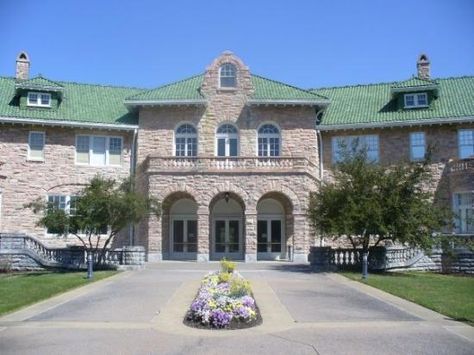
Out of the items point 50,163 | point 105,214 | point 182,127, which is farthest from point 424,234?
point 50,163

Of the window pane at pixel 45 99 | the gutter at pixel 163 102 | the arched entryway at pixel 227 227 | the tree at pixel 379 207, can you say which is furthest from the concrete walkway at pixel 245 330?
the window pane at pixel 45 99

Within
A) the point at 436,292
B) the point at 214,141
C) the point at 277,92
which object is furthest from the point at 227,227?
the point at 436,292

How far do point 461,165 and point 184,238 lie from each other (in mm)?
16732

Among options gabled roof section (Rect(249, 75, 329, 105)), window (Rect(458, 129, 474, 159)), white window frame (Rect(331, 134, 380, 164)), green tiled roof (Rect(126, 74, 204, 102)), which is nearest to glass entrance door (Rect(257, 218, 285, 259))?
white window frame (Rect(331, 134, 380, 164))

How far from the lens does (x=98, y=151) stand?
3294cm

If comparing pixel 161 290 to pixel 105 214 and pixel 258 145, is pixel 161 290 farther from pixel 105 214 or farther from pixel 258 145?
pixel 258 145

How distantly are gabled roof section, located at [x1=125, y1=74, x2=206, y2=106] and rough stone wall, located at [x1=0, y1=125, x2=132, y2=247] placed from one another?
3714 millimetres

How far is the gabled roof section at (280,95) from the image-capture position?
104 ft

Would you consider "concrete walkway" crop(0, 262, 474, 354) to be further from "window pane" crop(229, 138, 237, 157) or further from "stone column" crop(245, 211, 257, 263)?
"window pane" crop(229, 138, 237, 157)

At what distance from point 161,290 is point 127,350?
7750 millimetres

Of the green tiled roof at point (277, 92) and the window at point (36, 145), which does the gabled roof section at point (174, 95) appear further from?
the window at point (36, 145)

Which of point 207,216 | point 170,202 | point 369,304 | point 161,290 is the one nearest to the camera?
point 369,304

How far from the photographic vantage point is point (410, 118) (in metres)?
32.1

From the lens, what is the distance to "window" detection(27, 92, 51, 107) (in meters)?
32.8
